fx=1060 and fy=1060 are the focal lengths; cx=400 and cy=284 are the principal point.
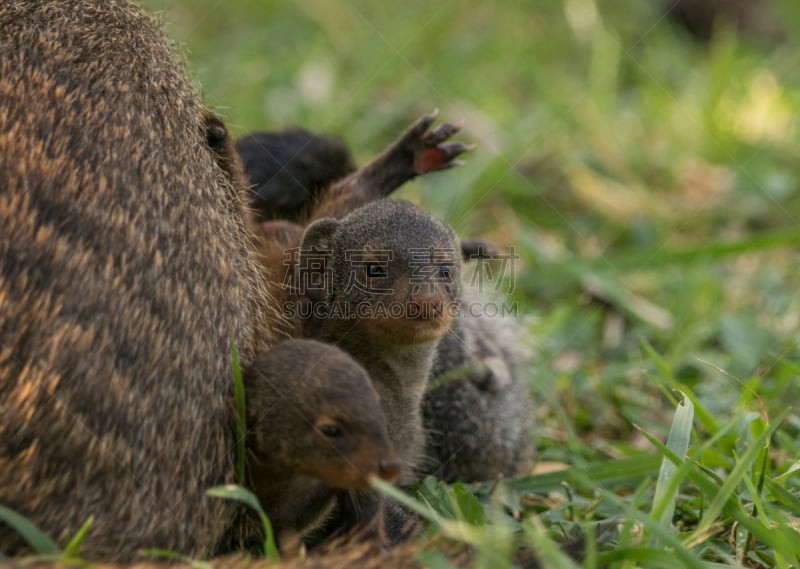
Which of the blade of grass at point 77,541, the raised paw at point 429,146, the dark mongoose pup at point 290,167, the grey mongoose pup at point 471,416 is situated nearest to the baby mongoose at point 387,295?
the grey mongoose pup at point 471,416

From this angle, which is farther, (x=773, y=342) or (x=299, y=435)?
(x=773, y=342)

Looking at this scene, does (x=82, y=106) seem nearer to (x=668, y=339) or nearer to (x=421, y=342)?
(x=421, y=342)

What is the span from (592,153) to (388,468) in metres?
4.82

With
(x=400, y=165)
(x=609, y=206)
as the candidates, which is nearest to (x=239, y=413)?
(x=400, y=165)

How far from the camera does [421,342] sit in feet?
10.4

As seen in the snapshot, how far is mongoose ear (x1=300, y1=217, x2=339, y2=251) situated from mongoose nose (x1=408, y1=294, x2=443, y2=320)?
1.47ft

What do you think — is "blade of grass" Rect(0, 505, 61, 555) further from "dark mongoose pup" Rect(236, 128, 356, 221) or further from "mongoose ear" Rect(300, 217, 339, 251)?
"dark mongoose pup" Rect(236, 128, 356, 221)

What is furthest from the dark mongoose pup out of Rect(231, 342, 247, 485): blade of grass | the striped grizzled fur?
Rect(231, 342, 247, 485): blade of grass

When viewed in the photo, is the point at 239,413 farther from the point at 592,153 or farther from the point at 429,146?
the point at 592,153

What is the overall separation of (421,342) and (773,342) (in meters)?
2.27

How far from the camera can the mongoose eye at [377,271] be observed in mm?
3283

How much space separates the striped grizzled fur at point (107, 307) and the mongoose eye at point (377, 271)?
61 centimetres

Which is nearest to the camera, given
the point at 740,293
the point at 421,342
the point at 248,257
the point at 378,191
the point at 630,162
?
the point at 248,257

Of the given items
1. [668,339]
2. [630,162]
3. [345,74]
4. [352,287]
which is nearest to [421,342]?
[352,287]
